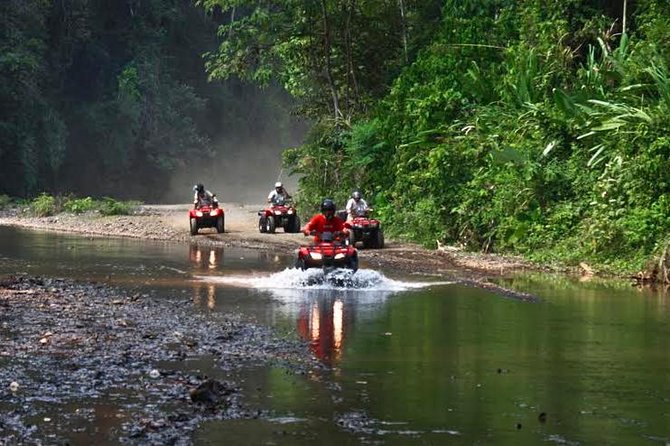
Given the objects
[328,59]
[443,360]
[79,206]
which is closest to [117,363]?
[443,360]

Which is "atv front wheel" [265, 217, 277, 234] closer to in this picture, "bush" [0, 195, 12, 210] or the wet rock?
"bush" [0, 195, 12, 210]

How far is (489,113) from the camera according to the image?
33.7 meters

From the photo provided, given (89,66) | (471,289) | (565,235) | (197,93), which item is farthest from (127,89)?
(471,289)

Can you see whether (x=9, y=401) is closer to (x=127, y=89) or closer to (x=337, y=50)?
(x=337, y=50)

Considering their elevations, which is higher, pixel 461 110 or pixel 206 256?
pixel 461 110

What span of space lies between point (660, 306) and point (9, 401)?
1178 centimetres

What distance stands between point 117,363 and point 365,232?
17.8 metres

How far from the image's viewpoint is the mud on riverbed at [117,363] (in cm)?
1031

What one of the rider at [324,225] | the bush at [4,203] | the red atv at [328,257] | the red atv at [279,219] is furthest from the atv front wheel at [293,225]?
the bush at [4,203]

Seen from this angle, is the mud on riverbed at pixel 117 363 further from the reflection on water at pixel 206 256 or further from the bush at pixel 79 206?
the bush at pixel 79 206

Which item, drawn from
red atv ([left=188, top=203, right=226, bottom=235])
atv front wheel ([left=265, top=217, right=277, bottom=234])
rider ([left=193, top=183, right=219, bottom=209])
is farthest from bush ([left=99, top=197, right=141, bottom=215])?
atv front wheel ([left=265, top=217, right=277, bottom=234])

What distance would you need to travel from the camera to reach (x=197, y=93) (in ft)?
259

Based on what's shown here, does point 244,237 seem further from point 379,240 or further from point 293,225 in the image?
point 379,240

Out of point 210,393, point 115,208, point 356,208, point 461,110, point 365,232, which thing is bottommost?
point 210,393
